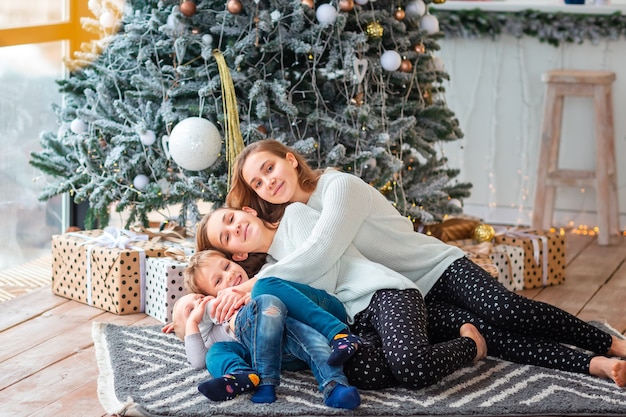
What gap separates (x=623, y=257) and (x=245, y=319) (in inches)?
86.0

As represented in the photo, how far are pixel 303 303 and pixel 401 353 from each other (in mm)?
267

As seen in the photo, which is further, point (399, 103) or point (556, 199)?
point (556, 199)

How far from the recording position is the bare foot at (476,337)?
7.79 feet

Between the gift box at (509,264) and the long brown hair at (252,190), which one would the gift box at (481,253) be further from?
the long brown hair at (252,190)

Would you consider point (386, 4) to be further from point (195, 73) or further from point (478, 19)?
point (478, 19)

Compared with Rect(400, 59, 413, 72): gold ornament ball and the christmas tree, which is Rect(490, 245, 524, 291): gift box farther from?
Rect(400, 59, 413, 72): gold ornament ball

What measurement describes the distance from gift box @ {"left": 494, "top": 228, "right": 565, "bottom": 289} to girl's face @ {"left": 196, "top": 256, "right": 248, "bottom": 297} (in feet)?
4.05

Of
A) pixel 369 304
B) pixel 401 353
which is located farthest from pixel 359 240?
pixel 401 353

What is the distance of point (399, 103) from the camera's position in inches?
129

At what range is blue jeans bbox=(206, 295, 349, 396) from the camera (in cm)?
213

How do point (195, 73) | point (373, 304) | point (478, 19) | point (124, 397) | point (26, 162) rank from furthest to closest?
point (478, 19) → point (26, 162) → point (195, 73) → point (373, 304) → point (124, 397)

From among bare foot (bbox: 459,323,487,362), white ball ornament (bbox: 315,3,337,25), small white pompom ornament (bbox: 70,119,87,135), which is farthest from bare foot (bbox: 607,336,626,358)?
small white pompom ornament (bbox: 70,119,87,135)

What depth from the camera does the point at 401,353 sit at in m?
2.16

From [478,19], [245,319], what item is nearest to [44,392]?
[245,319]
